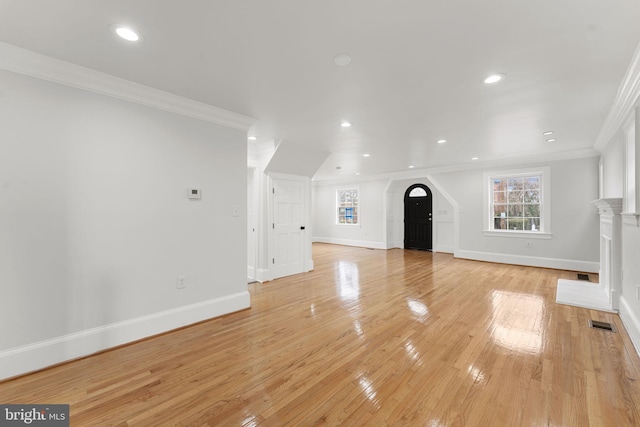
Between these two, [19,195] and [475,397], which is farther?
[19,195]

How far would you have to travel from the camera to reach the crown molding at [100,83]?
2043 millimetres

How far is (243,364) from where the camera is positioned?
2219 mm

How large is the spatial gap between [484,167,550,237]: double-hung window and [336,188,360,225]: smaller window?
13.2 feet

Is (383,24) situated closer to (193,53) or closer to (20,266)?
(193,53)

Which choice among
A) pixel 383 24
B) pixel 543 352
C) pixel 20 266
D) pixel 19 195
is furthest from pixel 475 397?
pixel 19 195

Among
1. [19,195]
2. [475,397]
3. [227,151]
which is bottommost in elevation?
[475,397]

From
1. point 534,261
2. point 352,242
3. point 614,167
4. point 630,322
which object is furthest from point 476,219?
point 630,322

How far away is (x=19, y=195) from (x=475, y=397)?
11.9 ft

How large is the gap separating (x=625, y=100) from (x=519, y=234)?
3988 mm

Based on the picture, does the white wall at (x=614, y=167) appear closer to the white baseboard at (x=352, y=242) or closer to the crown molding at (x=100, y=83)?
the crown molding at (x=100, y=83)

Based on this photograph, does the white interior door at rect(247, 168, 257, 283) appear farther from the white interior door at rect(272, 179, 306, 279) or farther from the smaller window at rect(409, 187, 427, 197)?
the smaller window at rect(409, 187, 427, 197)

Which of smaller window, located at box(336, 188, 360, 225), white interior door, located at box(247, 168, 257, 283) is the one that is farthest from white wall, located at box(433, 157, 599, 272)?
white interior door, located at box(247, 168, 257, 283)

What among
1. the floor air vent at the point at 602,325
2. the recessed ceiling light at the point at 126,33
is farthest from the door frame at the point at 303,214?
the floor air vent at the point at 602,325

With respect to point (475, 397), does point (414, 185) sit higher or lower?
higher
